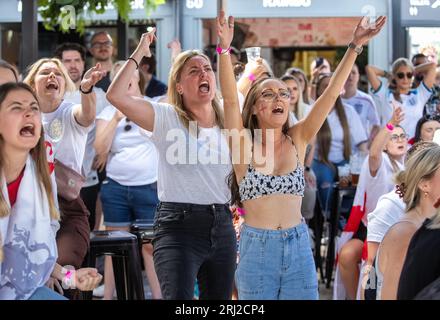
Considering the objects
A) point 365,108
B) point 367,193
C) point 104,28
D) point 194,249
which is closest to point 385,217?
point 367,193

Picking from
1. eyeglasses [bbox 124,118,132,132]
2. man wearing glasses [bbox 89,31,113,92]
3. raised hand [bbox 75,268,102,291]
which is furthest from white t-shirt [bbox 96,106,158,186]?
raised hand [bbox 75,268,102,291]

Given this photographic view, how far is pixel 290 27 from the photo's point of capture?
10.6 metres

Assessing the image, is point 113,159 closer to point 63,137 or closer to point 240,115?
point 63,137

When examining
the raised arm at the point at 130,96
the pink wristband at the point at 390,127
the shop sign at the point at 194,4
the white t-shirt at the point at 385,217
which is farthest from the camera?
the shop sign at the point at 194,4

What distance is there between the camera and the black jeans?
431 centimetres

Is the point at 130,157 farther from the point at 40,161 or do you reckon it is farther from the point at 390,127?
the point at 40,161

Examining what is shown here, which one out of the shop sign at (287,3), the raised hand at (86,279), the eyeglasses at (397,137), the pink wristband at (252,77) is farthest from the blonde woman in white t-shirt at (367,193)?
the raised hand at (86,279)

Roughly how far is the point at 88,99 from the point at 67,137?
24cm

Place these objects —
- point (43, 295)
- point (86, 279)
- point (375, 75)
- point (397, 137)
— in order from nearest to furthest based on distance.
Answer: point (43, 295) → point (86, 279) → point (397, 137) → point (375, 75)

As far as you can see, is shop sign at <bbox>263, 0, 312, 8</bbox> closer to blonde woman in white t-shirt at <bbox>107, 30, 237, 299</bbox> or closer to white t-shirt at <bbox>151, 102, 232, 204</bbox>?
blonde woman in white t-shirt at <bbox>107, 30, 237, 299</bbox>

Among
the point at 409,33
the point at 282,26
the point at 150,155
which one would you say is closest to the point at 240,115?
the point at 150,155

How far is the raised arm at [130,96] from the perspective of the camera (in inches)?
170

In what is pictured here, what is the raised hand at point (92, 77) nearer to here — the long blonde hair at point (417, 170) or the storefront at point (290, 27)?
the long blonde hair at point (417, 170)

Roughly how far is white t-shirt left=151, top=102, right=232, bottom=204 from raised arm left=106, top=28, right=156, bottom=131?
0.05 metres
